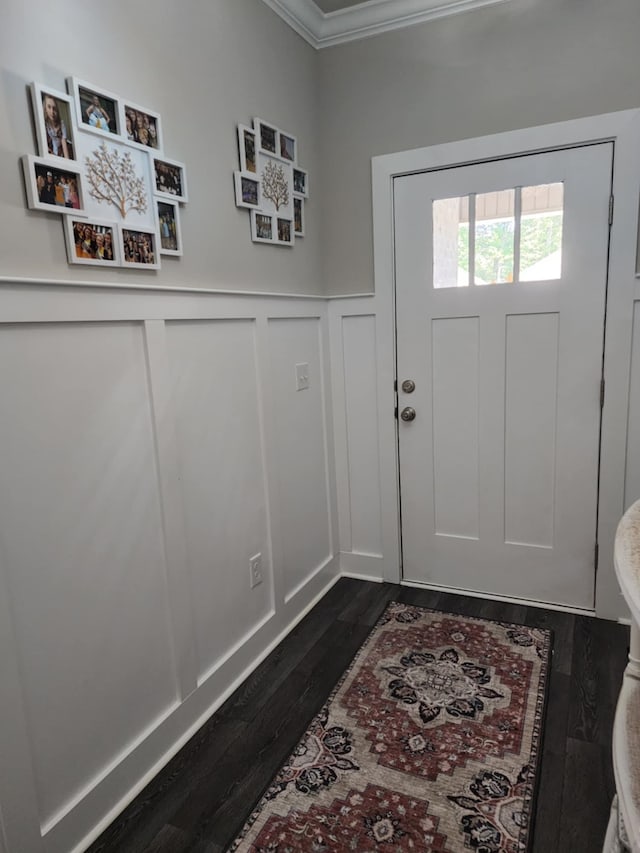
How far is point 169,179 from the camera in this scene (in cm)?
164

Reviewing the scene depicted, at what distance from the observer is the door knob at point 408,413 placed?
255 cm

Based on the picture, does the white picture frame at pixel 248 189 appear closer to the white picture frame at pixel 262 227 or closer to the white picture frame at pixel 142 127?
the white picture frame at pixel 262 227

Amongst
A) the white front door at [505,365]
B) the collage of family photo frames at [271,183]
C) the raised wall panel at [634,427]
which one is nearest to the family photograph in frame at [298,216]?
the collage of family photo frames at [271,183]

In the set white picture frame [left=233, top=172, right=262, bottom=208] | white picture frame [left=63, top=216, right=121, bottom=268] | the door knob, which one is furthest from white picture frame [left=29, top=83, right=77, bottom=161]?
the door knob

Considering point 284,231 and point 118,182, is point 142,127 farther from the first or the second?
point 284,231

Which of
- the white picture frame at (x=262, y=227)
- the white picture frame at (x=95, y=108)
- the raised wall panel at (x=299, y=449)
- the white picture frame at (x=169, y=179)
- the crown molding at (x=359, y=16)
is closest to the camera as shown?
the white picture frame at (x=95, y=108)

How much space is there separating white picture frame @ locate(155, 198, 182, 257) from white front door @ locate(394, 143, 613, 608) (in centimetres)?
110

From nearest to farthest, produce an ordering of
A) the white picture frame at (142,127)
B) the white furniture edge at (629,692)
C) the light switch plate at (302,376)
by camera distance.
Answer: the white furniture edge at (629,692) < the white picture frame at (142,127) < the light switch plate at (302,376)

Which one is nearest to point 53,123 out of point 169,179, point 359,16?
point 169,179

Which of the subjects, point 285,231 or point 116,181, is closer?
point 116,181

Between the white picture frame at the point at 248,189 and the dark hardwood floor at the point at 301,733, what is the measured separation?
1.71m

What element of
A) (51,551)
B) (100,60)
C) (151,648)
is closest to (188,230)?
(100,60)

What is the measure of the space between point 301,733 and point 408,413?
54.3 inches

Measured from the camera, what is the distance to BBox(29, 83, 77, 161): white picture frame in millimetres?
1245
